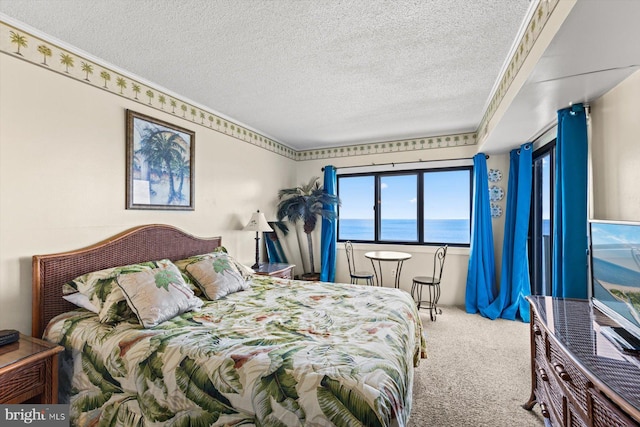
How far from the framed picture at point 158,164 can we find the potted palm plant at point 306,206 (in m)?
1.71

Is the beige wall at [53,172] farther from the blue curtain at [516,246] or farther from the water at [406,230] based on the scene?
the blue curtain at [516,246]

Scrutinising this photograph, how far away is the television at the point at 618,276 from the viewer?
137 centimetres

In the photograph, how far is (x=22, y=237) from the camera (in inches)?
74.4

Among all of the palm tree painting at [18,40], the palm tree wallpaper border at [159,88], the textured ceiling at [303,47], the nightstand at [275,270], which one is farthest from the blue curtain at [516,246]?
the palm tree painting at [18,40]

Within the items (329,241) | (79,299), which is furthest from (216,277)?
(329,241)

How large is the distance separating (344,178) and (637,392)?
436 cm

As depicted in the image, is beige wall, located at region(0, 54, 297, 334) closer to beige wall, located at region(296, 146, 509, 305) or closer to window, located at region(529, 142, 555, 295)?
beige wall, located at region(296, 146, 509, 305)

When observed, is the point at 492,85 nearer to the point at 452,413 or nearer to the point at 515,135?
the point at 515,135

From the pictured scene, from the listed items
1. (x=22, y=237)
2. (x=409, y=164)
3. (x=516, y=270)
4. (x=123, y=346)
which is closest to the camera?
(x=123, y=346)

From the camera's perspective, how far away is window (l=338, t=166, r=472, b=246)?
4488 mm

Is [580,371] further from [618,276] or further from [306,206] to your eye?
[306,206]

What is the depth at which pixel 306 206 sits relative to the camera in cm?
460

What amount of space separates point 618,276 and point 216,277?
2614mm

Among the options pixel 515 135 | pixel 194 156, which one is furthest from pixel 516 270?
pixel 194 156
